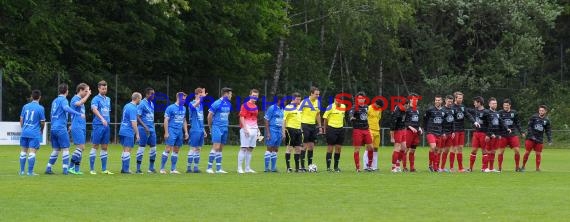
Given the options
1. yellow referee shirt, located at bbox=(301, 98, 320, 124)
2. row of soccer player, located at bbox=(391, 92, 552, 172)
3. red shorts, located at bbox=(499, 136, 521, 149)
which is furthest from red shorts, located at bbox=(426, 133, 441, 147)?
yellow referee shirt, located at bbox=(301, 98, 320, 124)

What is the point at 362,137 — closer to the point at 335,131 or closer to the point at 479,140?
the point at 335,131

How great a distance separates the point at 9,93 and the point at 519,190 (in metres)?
29.2

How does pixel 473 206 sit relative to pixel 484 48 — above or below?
below

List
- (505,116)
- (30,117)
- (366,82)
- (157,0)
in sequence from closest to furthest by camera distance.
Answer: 1. (30,117)
2. (505,116)
3. (157,0)
4. (366,82)

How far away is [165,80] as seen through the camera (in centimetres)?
4775

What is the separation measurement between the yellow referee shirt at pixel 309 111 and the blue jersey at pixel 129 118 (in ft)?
14.2

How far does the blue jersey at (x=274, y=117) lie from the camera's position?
25.3m

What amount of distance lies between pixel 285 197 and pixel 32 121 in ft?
23.8

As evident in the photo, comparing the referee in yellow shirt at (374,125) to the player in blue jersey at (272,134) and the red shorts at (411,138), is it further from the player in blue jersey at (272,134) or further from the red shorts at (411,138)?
the player in blue jersey at (272,134)

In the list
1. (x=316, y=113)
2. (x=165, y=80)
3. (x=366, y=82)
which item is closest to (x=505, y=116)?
(x=316, y=113)

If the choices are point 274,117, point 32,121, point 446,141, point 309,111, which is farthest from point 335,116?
point 32,121

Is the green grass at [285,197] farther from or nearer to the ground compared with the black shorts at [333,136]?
nearer to the ground

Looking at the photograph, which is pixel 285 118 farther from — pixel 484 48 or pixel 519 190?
pixel 484 48

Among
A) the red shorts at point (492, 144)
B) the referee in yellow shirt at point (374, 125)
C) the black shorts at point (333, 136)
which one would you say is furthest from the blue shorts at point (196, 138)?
the red shorts at point (492, 144)
